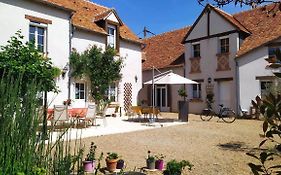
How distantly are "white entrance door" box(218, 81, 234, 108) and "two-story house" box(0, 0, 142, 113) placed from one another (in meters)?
6.21

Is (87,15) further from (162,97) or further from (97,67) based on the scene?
(162,97)

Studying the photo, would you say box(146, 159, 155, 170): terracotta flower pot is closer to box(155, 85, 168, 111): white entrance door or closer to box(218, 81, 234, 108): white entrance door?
box(218, 81, 234, 108): white entrance door

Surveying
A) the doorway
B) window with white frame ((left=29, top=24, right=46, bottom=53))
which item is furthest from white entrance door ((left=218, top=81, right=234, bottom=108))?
window with white frame ((left=29, top=24, right=46, bottom=53))

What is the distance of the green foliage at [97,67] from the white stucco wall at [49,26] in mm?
686

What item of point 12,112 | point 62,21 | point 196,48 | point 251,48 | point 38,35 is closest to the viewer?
point 12,112

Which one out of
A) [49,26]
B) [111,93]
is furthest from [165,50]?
[49,26]

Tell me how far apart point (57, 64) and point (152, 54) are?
43.9 feet

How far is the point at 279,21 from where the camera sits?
63.7 feet

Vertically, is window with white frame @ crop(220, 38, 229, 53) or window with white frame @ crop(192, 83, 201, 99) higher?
window with white frame @ crop(220, 38, 229, 53)

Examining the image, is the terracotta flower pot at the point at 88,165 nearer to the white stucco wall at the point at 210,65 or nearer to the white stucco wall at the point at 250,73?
the white stucco wall at the point at 250,73

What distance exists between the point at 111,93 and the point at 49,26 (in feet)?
20.6

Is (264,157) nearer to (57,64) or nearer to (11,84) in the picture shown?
(11,84)

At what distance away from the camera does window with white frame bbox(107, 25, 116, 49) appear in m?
19.4

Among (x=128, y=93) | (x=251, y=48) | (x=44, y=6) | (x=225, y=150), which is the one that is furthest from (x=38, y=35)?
(x=251, y=48)
